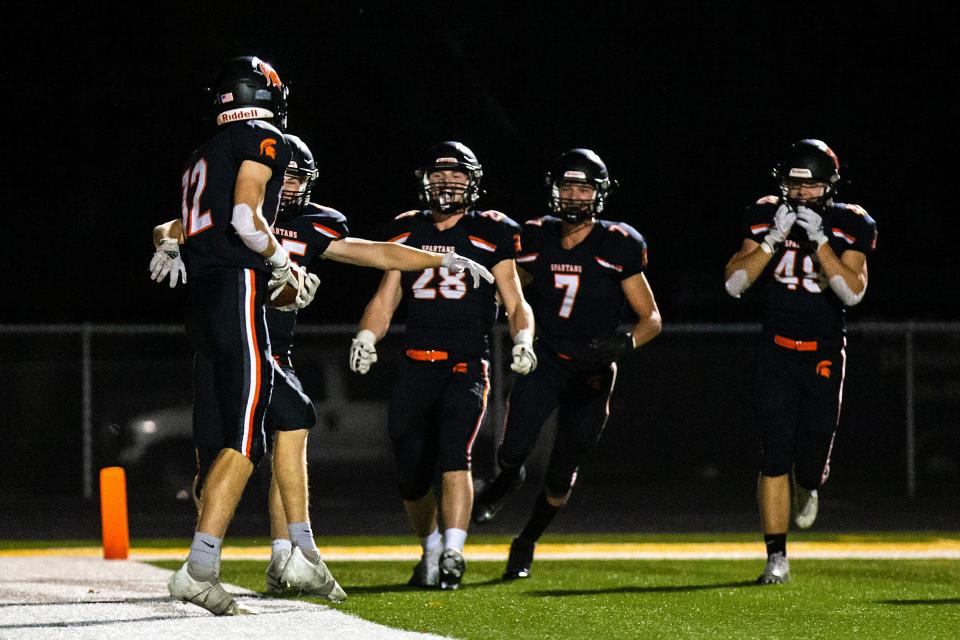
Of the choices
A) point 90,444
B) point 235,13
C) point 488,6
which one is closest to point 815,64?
point 488,6

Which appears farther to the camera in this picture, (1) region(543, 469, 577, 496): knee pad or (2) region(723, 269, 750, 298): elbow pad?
(1) region(543, 469, 577, 496): knee pad

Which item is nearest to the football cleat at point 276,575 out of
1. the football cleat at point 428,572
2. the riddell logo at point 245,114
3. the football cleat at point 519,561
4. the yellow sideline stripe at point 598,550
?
the football cleat at point 428,572

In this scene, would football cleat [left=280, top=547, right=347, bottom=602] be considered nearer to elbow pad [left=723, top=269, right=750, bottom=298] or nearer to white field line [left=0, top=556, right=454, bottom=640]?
white field line [left=0, top=556, right=454, bottom=640]

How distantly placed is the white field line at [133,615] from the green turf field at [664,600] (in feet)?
0.91

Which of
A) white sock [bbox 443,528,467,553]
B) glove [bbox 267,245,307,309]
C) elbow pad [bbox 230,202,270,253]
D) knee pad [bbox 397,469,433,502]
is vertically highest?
elbow pad [bbox 230,202,270,253]

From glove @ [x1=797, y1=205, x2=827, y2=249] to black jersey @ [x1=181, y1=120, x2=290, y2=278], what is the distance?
274 cm

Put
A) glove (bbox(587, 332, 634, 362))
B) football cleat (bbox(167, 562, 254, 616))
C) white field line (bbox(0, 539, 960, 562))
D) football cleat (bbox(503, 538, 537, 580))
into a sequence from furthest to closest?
white field line (bbox(0, 539, 960, 562))
glove (bbox(587, 332, 634, 362))
football cleat (bbox(503, 538, 537, 580))
football cleat (bbox(167, 562, 254, 616))

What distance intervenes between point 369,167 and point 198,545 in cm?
1667

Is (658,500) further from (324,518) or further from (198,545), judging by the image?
(198,545)

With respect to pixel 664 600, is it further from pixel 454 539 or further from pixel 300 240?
pixel 300 240

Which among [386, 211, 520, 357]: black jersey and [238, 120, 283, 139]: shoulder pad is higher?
[238, 120, 283, 139]: shoulder pad

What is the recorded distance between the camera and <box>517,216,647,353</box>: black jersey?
25.9 ft

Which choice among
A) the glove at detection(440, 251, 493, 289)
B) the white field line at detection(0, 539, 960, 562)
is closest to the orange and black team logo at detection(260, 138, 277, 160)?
the glove at detection(440, 251, 493, 289)

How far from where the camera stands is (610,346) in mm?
7789
